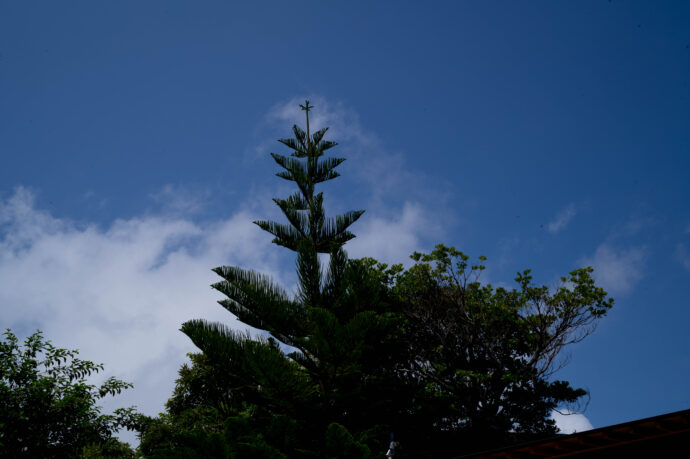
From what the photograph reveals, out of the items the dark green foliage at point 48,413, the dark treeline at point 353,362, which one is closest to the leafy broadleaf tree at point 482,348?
the dark treeline at point 353,362

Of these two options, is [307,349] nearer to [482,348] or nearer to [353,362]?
[353,362]

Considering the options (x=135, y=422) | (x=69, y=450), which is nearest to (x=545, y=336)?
(x=135, y=422)

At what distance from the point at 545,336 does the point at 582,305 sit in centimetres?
119

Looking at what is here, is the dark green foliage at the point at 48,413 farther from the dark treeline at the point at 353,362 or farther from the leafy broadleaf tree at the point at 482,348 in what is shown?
the leafy broadleaf tree at the point at 482,348

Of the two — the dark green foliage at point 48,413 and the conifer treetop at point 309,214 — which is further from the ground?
the conifer treetop at point 309,214

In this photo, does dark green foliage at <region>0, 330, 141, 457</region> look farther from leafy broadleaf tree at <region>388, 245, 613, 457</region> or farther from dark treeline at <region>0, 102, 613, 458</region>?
leafy broadleaf tree at <region>388, 245, 613, 457</region>

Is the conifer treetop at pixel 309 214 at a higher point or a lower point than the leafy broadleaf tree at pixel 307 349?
higher

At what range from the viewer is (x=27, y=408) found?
9.52 meters

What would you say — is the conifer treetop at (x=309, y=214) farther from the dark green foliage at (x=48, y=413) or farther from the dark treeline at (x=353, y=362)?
the dark green foliage at (x=48, y=413)

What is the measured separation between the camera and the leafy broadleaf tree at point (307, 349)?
7.62 metres

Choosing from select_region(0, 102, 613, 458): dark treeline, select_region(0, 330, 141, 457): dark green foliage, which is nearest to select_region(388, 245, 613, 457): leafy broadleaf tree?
select_region(0, 102, 613, 458): dark treeline

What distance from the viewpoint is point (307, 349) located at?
827cm

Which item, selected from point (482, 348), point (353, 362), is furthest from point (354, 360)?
point (482, 348)

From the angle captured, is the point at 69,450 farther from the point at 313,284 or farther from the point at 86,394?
the point at 313,284
